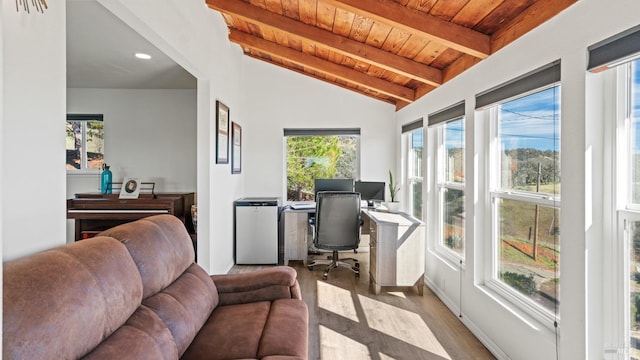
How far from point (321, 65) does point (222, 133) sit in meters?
1.63

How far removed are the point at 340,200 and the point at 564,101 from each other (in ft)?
8.78

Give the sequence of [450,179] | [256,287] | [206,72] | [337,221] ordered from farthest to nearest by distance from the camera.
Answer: [337,221] → [450,179] → [206,72] → [256,287]

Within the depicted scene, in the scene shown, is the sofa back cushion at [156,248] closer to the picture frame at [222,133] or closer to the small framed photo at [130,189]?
the picture frame at [222,133]

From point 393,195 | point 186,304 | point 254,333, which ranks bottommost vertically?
point 254,333

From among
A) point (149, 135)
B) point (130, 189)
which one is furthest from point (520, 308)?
point (149, 135)

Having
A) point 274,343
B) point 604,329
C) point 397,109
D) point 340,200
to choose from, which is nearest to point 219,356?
point 274,343

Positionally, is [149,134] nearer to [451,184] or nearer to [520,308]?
[451,184]

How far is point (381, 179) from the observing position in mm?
5504

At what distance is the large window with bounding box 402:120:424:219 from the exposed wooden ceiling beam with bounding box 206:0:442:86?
2.89 ft

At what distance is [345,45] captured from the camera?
3572 millimetres

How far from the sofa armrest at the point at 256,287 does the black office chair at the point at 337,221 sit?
1918mm

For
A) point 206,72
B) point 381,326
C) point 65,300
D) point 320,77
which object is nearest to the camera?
point 65,300

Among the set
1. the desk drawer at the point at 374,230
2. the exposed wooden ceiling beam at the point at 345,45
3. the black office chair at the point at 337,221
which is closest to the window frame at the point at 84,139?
the exposed wooden ceiling beam at the point at 345,45

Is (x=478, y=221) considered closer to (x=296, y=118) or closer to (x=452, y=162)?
(x=452, y=162)
